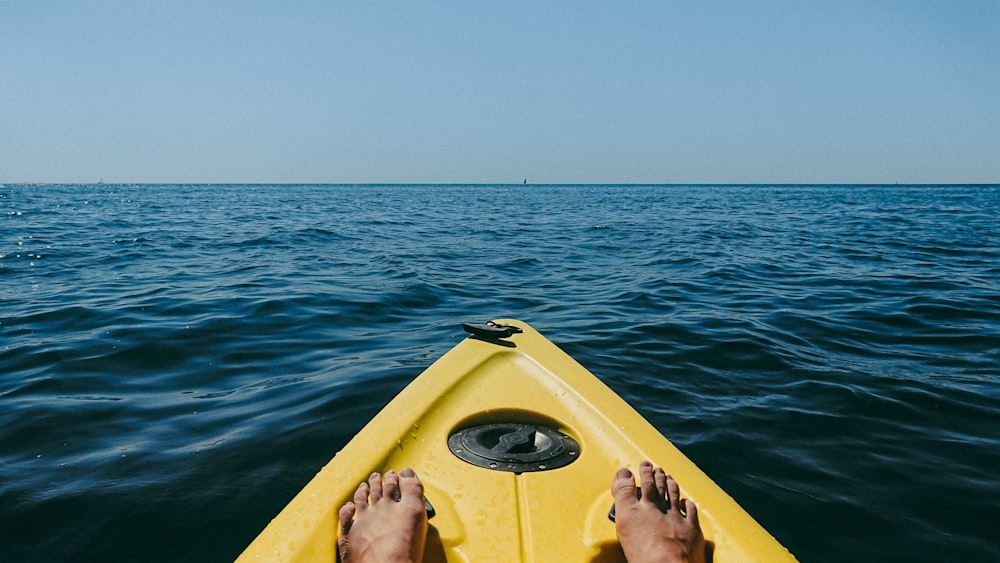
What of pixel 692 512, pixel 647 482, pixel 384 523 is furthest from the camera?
pixel 647 482

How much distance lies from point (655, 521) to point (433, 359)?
2.78 meters

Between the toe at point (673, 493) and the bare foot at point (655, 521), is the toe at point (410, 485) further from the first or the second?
the toe at point (673, 493)

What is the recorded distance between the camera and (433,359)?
14.0 ft

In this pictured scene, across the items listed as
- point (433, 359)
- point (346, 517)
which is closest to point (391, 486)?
point (346, 517)

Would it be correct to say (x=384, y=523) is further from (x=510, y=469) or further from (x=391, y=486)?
(x=510, y=469)

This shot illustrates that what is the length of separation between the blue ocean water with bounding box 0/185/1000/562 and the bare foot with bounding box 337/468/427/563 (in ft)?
2.40

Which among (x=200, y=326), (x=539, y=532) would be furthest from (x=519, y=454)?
(x=200, y=326)

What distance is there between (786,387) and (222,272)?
7554mm

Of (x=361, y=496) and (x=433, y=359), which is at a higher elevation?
(x=361, y=496)

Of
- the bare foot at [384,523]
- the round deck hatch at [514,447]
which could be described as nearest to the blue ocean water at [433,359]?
the bare foot at [384,523]

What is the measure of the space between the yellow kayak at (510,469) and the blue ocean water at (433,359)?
0.63 metres

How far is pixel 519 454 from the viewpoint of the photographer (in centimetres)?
207

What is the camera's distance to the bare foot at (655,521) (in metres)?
1.61

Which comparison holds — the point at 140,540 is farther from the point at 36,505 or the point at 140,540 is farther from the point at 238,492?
the point at 36,505
